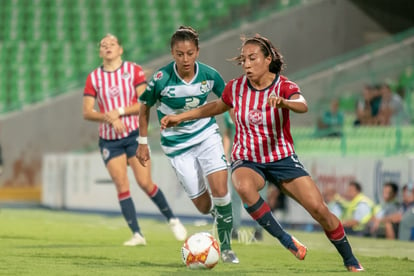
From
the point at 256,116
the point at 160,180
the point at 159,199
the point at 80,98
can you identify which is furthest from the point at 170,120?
the point at 80,98

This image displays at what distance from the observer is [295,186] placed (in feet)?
28.7

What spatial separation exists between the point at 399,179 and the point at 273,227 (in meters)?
7.49

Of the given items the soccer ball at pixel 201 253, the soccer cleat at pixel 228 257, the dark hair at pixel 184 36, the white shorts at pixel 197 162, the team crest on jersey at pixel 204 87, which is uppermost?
the dark hair at pixel 184 36

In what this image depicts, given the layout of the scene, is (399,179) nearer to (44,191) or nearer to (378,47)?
(378,47)

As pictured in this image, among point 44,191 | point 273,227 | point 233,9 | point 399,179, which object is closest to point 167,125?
point 273,227

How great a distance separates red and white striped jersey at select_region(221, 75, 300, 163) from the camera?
28.8 ft

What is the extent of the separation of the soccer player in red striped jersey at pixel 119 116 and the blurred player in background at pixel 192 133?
1.70 meters

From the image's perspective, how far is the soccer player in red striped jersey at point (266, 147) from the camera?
28.7 feet

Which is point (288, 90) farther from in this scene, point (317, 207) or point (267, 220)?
point (267, 220)

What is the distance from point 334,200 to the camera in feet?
55.5

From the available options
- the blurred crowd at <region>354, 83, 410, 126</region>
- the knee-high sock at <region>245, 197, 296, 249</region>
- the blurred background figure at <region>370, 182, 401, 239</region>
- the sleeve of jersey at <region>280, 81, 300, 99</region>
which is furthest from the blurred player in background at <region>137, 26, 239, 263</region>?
the blurred crowd at <region>354, 83, 410, 126</region>

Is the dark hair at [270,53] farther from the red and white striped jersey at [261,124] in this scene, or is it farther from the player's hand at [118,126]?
the player's hand at [118,126]

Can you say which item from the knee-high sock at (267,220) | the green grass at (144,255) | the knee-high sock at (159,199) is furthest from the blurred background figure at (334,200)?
the knee-high sock at (267,220)

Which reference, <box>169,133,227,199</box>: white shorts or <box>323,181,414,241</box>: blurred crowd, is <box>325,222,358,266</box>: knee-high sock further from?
<box>323,181,414,241</box>: blurred crowd
